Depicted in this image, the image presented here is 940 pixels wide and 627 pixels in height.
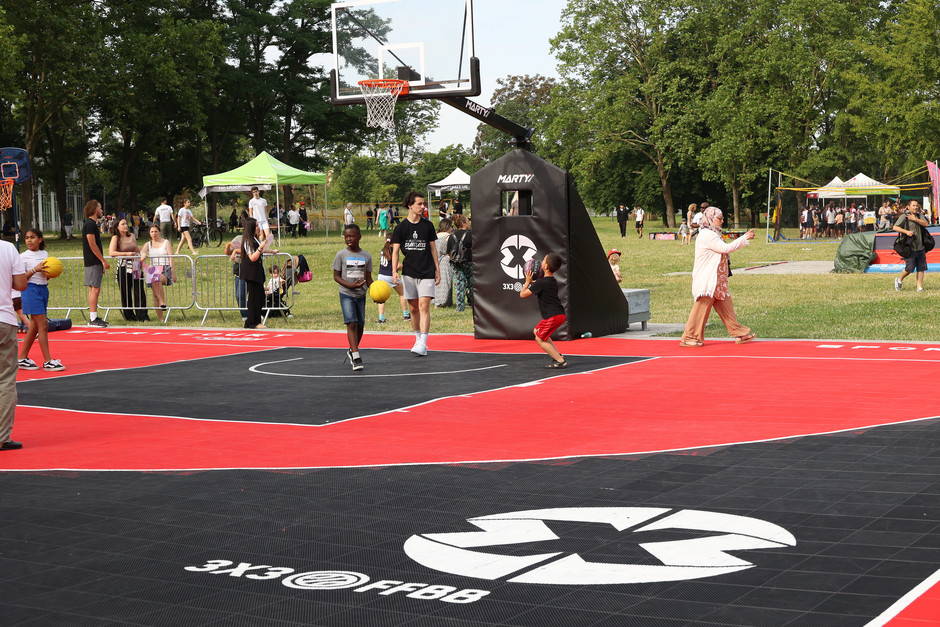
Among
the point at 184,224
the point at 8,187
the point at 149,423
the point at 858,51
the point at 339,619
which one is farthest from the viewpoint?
the point at 858,51

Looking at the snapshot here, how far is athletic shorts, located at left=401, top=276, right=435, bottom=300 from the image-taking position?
13820mm

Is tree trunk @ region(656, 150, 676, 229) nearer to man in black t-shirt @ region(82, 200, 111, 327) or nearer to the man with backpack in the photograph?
the man with backpack

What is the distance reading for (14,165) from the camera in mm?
30125

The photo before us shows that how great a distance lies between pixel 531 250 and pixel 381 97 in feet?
13.6

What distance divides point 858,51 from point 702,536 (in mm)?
57083

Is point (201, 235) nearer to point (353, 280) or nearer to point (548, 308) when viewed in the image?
point (353, 280)

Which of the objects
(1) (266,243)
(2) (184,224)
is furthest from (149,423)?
(2) (184,224)

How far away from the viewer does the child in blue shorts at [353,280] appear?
1274 centimetres

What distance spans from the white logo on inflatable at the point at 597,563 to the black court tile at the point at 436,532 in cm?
4

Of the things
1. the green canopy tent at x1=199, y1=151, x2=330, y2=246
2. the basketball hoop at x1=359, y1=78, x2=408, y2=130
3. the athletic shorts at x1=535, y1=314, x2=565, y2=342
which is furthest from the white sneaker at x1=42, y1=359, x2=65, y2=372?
the green canopy tent at x1=199, y1=151, x2=330, y2=246

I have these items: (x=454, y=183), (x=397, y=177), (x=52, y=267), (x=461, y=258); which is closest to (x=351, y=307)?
(x=52, y=267)

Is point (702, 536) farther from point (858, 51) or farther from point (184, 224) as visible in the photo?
point (858, 51)

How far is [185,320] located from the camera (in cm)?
2103

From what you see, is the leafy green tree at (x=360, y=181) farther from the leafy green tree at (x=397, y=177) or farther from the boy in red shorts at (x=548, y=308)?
the boy in red shorts at (x=548, y=308)
